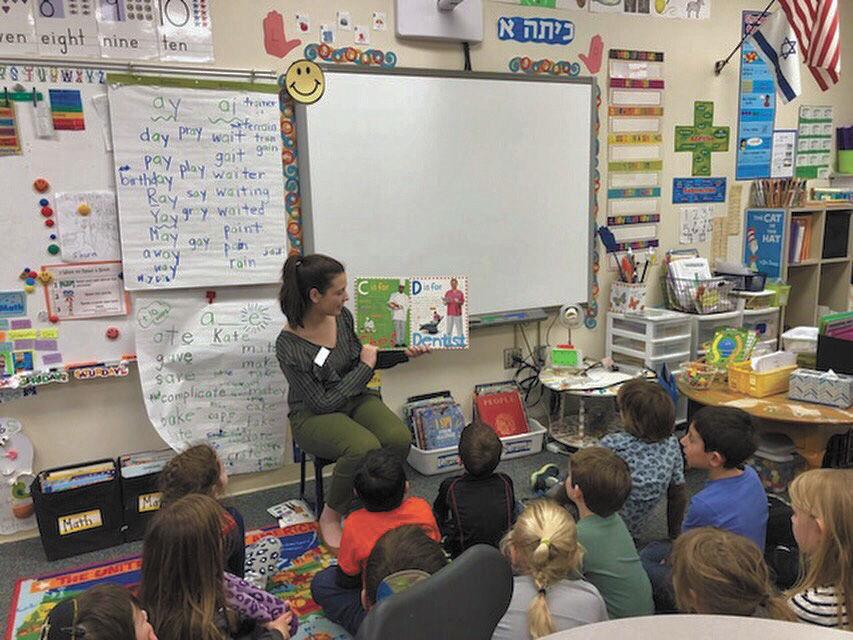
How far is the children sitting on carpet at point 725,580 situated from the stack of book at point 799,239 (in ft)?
11.8

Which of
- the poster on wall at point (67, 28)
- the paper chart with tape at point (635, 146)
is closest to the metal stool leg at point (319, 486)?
the poster on wall at point (67, 28)

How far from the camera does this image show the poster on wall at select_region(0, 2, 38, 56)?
2510 millimetres

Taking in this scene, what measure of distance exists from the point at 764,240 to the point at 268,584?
3690mm

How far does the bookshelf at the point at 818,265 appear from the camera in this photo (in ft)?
14.4

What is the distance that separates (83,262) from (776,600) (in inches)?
105

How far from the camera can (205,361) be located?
3.01 m

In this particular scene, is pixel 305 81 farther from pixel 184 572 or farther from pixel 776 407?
pixel 776 407

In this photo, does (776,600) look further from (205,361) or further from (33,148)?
(33,148)

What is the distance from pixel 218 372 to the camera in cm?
304

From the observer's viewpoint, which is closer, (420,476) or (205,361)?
(205,361)

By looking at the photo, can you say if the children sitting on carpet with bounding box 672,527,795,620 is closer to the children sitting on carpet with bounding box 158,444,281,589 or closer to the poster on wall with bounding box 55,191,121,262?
the children sitting on carpet with bounding box 158,444,281,589

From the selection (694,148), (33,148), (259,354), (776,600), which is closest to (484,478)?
(776,600)

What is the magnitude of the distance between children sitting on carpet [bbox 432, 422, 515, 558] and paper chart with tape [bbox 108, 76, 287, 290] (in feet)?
4.62

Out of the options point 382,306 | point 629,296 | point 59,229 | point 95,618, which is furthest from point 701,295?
Answer: point 95,618
